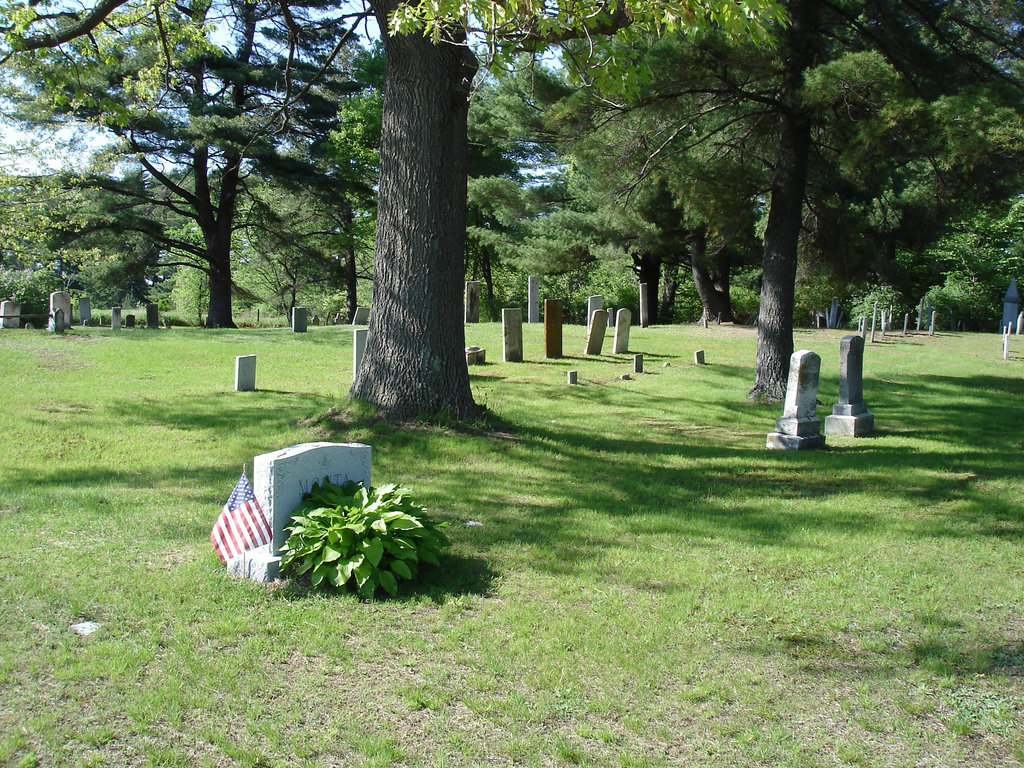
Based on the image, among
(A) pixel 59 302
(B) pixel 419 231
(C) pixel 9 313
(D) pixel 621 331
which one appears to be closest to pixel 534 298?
(D) pixel 621 331

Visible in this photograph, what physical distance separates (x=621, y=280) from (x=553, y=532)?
42530 mm

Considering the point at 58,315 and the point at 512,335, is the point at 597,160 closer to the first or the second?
the point at 512,335

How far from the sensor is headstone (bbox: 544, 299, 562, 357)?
57.0 ft

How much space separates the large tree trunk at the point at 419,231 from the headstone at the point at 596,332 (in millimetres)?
8846

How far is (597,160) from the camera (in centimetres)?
1377

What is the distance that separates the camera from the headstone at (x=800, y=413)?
33.4 ft

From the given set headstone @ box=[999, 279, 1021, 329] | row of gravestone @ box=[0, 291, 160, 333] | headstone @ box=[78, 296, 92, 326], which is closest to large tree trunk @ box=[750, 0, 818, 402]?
row of gravestone @ box=[0, 291, 160, 333]

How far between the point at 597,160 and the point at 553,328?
14.7 feet

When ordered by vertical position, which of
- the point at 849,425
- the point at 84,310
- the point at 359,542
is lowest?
the point at 359,542

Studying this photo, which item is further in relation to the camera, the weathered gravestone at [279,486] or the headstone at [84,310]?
the headstone at [84,310]

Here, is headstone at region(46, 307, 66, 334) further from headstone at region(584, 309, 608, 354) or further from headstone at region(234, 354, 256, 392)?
headstone at region(584, 309, 608, 354)

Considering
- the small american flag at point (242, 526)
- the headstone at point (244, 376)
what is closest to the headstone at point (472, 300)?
the headstone at point (244, 376)

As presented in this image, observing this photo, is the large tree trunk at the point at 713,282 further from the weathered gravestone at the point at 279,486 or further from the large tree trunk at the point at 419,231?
the weathered gravestone at the point at 279,486

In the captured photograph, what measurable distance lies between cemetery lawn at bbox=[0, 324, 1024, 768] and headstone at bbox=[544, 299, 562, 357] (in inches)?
275
